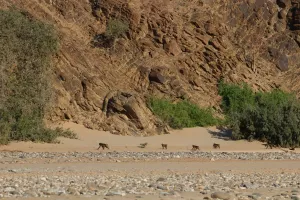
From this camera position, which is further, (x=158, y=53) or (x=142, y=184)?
(x=158, y=53)

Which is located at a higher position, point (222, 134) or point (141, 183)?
point (222, 134)

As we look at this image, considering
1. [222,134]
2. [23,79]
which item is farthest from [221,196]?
[222,134]

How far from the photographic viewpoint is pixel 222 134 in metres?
34.0

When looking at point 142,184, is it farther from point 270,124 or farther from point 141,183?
point 270,124

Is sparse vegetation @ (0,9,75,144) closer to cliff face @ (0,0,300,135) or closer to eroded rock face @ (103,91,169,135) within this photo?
cliff face @ (0,0,300,135)

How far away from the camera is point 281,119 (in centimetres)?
3222

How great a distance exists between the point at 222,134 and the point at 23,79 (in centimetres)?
1286

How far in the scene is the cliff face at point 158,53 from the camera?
33.7 m

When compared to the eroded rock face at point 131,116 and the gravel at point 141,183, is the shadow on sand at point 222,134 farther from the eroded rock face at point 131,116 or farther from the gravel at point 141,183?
the gravel at point 141,183

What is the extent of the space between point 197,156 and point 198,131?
32.4 feet

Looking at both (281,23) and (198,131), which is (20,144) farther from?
(281,23)

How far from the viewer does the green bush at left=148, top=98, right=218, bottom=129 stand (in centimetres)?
3475

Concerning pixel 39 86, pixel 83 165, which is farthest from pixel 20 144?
pixel 83 165

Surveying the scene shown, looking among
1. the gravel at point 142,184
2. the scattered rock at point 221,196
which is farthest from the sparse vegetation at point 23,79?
the scattered rock at point 221,196
